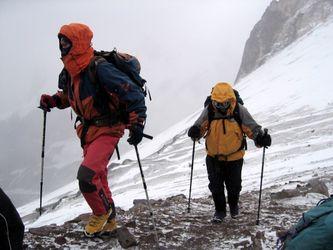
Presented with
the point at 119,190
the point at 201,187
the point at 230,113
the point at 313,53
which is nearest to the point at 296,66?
the point at 313,53

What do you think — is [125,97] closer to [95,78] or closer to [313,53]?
[95,78]

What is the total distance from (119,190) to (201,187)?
850cm

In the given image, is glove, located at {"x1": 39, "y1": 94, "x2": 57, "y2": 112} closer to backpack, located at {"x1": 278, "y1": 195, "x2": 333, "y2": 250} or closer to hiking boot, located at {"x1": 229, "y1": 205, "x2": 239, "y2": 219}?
hiking boot, located at {"x1": 229, "y1": 205, "x2": 239, "y2": 219}

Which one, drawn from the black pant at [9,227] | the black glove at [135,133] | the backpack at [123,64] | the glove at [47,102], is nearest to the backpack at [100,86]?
the backpack at [123,64]

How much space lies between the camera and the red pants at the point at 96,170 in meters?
5.85

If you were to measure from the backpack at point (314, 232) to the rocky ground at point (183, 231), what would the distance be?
195 centimetres

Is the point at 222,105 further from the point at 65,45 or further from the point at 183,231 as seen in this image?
the point at 65,45

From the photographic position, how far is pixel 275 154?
22969 millimetres

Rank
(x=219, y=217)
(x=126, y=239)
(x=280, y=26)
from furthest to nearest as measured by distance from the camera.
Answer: (x=280, y=26), (x=219, y=217), (x=126, y=239)

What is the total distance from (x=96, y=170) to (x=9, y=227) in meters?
1.84

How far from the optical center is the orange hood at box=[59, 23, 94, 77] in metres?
5.91

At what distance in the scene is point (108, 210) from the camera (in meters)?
6.44

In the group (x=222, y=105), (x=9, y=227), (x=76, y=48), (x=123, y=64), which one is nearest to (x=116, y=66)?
(x=123, y=64)

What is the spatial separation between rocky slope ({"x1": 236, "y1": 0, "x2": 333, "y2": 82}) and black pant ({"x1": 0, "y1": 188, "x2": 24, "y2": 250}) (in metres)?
84.7
